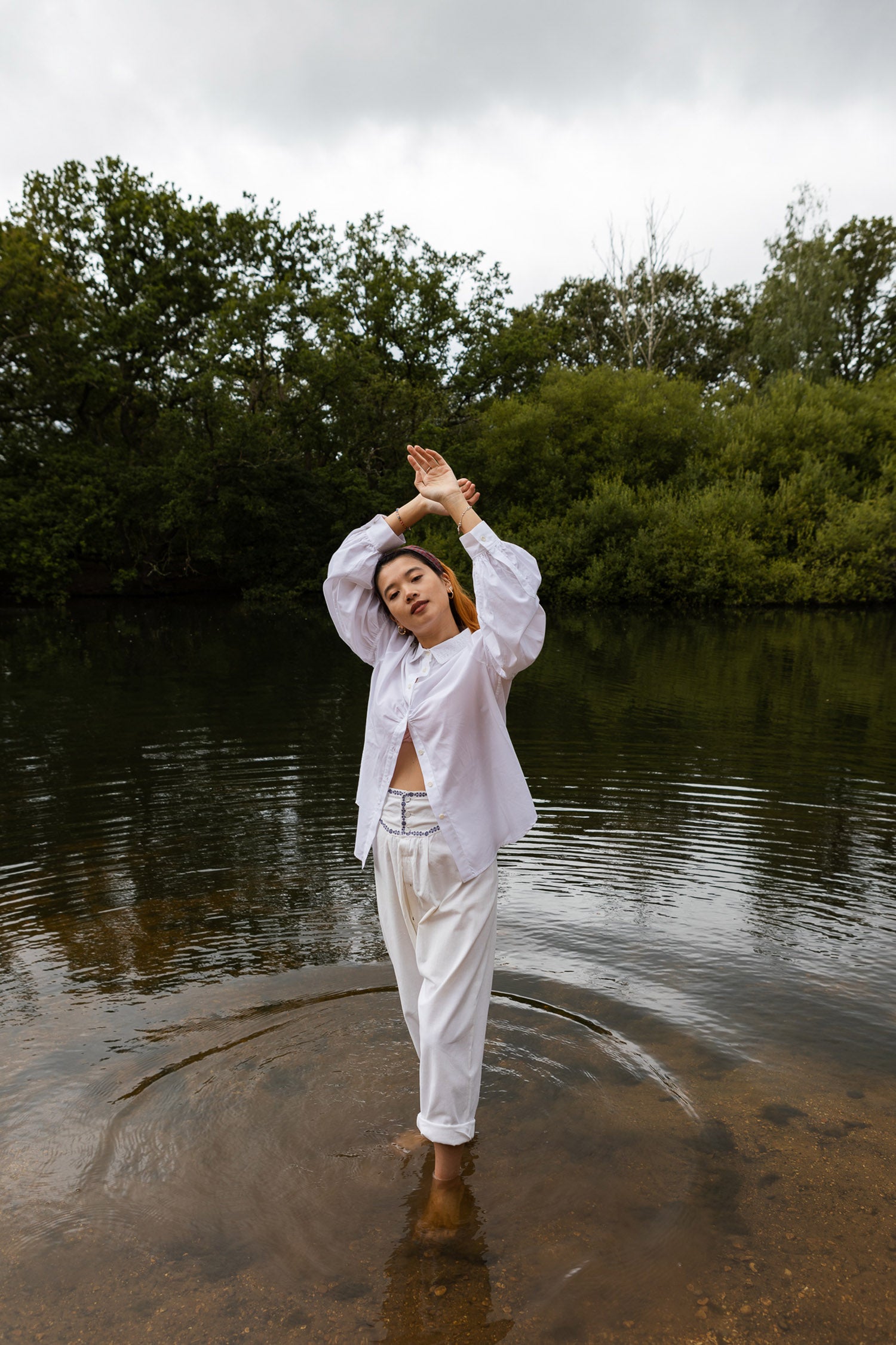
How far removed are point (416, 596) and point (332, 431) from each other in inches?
1305

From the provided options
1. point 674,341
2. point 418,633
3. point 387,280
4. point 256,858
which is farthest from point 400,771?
point 674,341

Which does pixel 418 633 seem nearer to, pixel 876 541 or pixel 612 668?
pixel 612 668

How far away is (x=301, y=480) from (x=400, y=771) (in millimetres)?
31141

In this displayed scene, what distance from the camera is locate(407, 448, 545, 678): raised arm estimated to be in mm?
2656

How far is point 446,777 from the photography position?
2732mm

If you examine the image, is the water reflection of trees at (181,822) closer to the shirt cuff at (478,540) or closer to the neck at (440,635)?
the neck at (440,635)

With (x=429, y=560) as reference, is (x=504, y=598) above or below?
below

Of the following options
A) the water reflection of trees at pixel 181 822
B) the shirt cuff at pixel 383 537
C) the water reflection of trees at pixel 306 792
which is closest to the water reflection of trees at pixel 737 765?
the water reflection of trees at pixel 306 792

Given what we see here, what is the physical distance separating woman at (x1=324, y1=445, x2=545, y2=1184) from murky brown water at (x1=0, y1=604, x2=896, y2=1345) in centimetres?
46

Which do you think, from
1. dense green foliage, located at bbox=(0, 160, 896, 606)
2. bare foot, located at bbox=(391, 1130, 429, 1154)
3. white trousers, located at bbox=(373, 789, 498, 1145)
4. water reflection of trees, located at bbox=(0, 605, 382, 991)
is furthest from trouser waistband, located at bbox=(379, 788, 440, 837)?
dense green foliage, located at bbox=(0, 160, 896, 606)

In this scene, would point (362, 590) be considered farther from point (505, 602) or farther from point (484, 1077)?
point (484, 1077)

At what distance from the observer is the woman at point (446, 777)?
2719mm

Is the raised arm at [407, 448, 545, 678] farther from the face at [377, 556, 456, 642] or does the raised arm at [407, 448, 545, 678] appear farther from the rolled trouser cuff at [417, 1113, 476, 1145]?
the rolled trouser cuff at [417, 1113, 476, 1145]

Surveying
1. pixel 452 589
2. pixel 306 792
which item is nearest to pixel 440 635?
pixel 452 589
